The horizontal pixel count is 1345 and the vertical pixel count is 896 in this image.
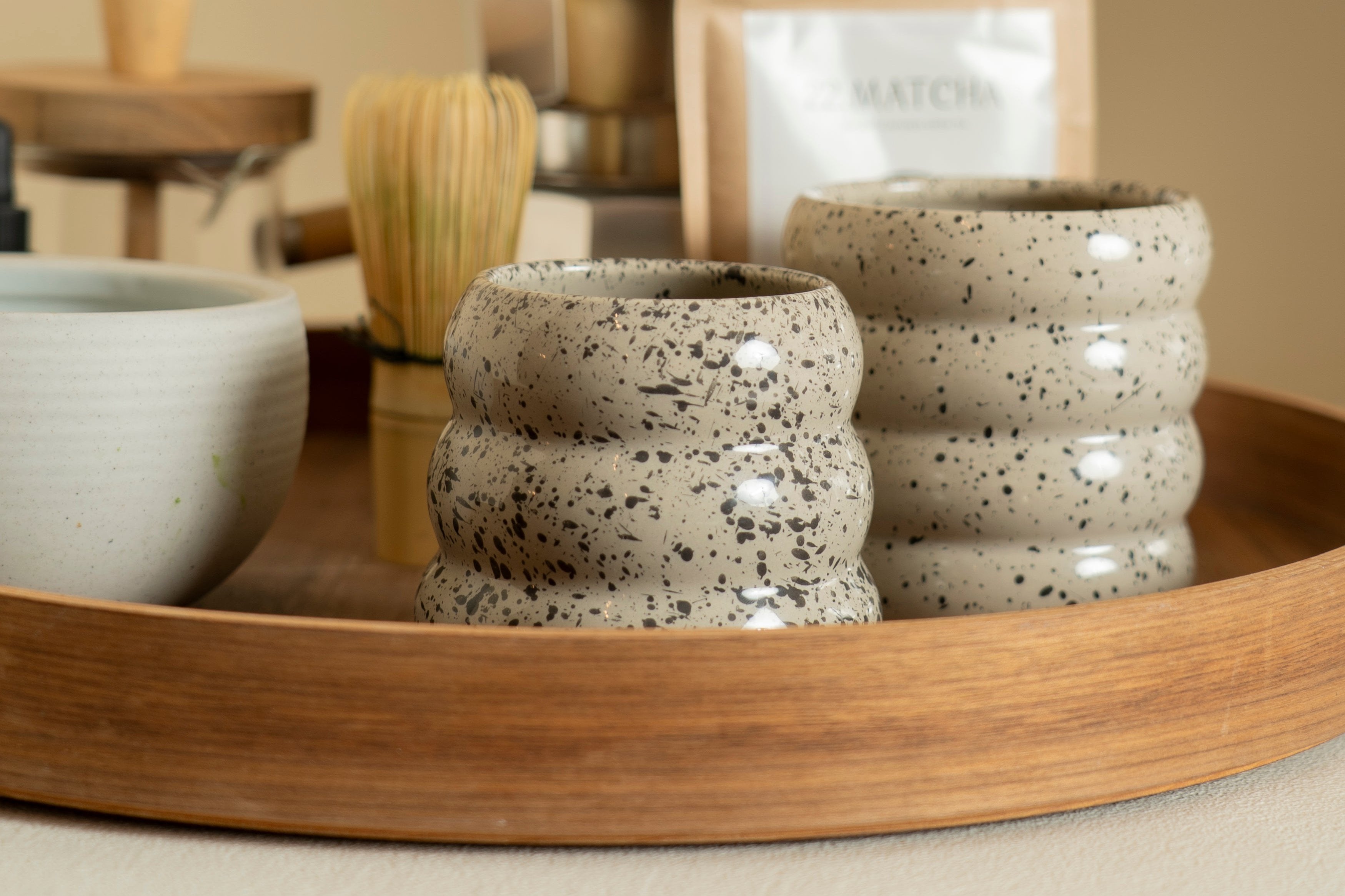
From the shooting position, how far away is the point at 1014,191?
44 cm

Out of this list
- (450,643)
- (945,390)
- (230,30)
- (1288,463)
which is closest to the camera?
(450,643)

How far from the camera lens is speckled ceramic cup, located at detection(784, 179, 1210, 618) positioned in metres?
0.36

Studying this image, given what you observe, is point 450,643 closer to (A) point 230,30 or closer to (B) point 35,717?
(B) point 35,717

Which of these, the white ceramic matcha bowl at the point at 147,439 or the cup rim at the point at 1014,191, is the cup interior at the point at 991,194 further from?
the white ceramic matcha bowl at the point at 147,439

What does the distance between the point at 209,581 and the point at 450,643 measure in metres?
0.13

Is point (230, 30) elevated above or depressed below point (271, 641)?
above

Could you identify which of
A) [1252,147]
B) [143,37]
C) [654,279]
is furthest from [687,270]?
[1252,147]

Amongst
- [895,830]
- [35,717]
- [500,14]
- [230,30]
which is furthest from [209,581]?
[230,30]

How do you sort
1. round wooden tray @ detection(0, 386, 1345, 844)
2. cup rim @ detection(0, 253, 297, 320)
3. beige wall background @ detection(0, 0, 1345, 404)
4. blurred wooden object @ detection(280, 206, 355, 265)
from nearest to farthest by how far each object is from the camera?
round wooden tray @ detection(0, 386, 1345, 844), cup rim @ detection(0, 253, 297, 320), blurred wooden object @ detection(280, 206, 355, 265), beige wall background @ detection(0, 0, 1345, 404)

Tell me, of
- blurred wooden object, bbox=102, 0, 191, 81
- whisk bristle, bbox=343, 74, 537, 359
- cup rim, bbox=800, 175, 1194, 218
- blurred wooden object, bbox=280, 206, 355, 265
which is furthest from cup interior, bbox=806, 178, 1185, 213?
blurred wooden object, bbox=102, 0, 191, 81

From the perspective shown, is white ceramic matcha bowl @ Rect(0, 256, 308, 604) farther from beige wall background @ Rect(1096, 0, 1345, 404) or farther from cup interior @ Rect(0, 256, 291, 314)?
beige wall background @ Rect(1096, 0, 1345, 404)

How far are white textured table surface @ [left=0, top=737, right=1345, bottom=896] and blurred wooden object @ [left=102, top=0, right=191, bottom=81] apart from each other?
23.2 inches

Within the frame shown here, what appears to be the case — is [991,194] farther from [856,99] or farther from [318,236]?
[318,236]

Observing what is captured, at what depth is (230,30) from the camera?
4.06 feet
